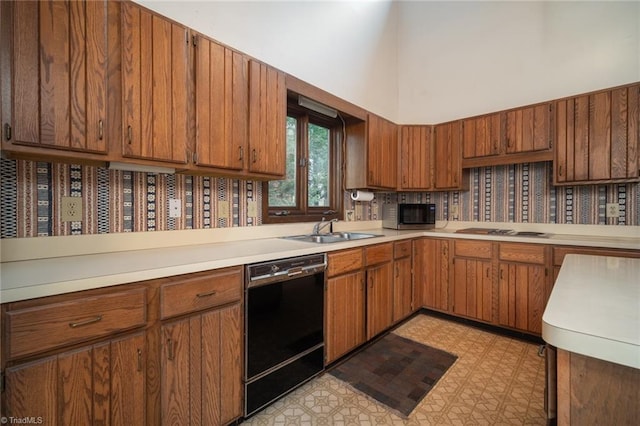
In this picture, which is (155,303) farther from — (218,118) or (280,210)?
(280,210)

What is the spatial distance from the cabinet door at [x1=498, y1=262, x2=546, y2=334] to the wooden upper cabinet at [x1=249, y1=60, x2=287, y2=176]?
2283 mm

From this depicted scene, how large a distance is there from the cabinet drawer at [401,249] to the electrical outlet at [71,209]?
2350 millimetres

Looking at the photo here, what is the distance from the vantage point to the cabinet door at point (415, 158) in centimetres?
331

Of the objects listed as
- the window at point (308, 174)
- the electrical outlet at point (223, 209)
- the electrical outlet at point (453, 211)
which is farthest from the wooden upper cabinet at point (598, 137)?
the electrical outlet at point (223, 209)

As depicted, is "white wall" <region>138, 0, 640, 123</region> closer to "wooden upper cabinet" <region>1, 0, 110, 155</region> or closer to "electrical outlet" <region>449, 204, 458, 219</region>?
"wooden upper cabinet" <region>1, 0, 110, 155</region>

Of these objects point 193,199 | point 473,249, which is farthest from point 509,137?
point 193,199

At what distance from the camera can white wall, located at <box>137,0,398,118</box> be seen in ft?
6.48

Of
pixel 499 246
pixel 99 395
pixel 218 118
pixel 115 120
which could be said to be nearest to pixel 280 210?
pixel 218 118

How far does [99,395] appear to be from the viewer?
1.04 meters

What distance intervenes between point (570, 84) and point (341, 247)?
2.81m

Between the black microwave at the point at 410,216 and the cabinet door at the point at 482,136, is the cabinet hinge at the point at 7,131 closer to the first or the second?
the black microwave at the point at 410,216

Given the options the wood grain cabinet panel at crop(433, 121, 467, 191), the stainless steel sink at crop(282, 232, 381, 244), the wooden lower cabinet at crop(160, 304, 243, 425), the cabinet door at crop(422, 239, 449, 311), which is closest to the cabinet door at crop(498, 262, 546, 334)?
the cabinet door at crop(422, 239, 449, 311)

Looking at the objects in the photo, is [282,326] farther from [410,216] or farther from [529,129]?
[529,129]

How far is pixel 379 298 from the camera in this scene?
8.12ft
